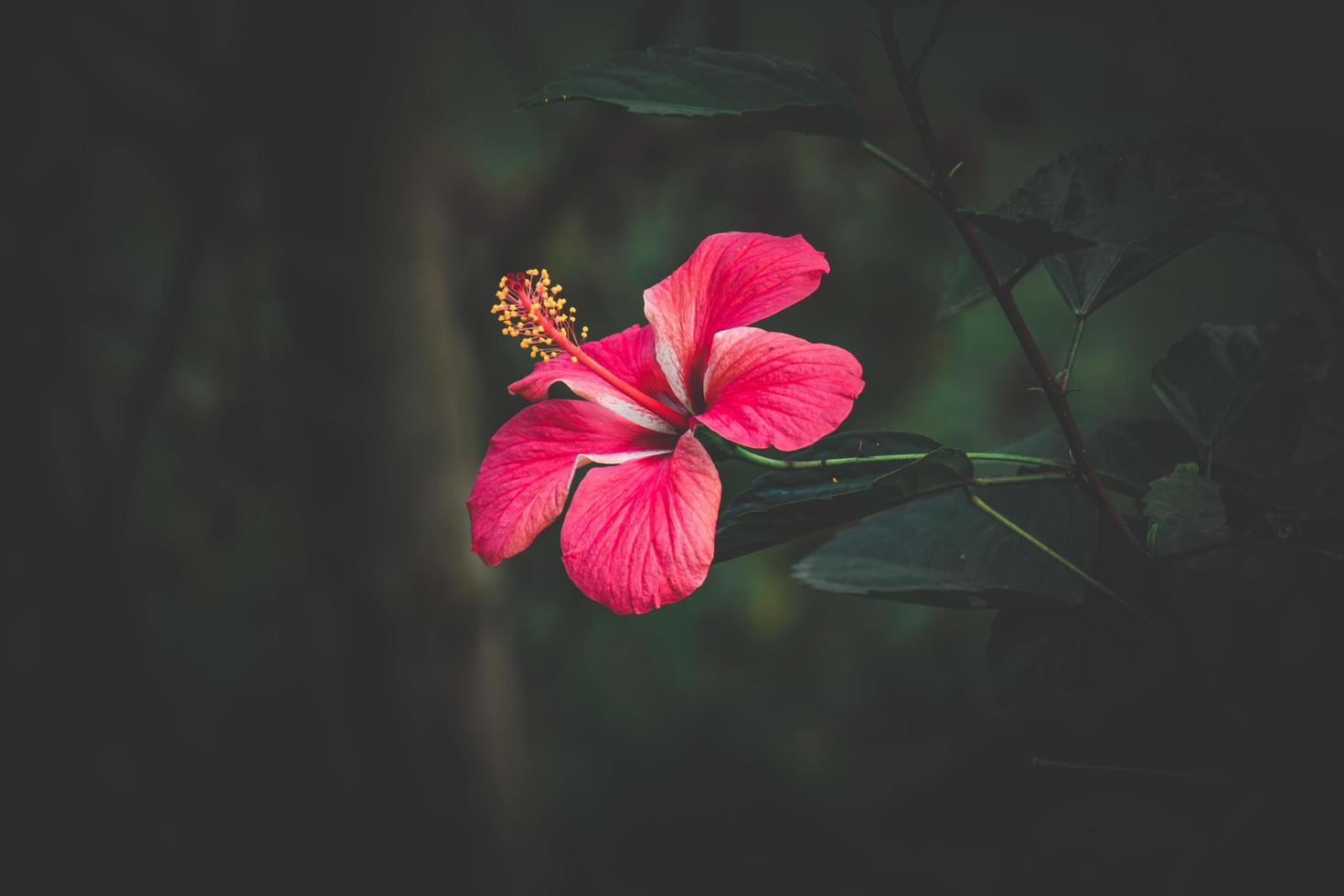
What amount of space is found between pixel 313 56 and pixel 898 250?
1216 mm

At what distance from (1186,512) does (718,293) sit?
0.82 ft

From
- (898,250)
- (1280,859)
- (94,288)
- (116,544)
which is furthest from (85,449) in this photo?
(1280,859)

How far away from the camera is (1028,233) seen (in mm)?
382

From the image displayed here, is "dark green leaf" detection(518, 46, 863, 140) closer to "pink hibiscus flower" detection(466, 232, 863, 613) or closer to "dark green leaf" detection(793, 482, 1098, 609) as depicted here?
"pink hibiscus flower" detection(466, 232, 863, 613)

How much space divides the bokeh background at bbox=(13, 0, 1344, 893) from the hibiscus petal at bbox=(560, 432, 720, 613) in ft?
0.98

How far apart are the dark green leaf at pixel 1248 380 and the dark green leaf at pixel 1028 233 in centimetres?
21

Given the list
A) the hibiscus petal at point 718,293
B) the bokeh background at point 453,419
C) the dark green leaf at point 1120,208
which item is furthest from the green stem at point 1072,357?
the bokeh background at point 453,419

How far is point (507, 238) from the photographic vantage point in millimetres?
1447

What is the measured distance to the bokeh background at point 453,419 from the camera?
1.32m

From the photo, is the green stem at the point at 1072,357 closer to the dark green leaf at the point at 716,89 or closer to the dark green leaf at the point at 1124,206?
the dark green leaf at the point at 1124,206

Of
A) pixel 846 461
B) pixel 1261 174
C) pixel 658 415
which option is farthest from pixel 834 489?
pixel 1261 174

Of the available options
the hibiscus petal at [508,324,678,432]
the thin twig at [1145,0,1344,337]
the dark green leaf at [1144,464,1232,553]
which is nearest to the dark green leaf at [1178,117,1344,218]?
the thin twig at [1145,0,1344,337]

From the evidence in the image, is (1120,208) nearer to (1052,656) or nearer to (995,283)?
(995,283)

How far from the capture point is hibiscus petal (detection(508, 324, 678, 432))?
1.73 ft
